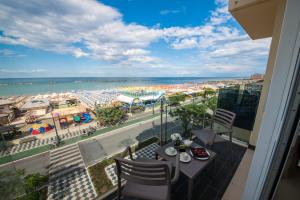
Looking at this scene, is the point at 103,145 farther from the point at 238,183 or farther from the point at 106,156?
the point at 238,183

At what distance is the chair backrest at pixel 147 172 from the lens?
97 centimetres

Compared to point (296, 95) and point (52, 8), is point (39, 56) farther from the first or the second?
point (296, 95)

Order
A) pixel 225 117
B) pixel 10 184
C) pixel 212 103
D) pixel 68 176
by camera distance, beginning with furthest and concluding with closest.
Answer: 1. pixel 68 176
2. pixel 212 103
3. pixel 225 117
4. pixel 10 184

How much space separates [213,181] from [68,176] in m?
4.11

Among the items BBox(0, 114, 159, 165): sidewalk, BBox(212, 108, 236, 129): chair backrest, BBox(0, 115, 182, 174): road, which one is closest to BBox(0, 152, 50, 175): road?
BBox(0, 115, 182, 174): road

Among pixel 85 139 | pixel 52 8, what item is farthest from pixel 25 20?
pixel 85 139

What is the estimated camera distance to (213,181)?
5.95 feet

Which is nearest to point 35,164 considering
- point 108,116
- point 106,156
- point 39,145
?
point 39,145

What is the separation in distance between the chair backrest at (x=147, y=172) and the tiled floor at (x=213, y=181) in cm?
91

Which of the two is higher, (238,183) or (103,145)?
(238,183)

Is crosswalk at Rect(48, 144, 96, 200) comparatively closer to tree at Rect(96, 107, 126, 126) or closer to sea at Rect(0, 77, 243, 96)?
tree at Rect(96, 107, 126, 126)

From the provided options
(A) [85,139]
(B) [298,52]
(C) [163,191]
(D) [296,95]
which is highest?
(B) [298,52]

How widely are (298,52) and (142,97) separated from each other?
10647 millimetres

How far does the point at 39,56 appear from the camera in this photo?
25.0m
